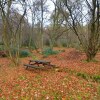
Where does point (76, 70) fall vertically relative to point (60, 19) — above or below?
below

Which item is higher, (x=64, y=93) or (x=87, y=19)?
(x=87, y=19)

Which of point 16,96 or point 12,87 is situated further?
point 12,87

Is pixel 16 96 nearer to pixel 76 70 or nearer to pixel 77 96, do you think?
pixel 77 96

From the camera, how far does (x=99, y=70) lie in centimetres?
1025

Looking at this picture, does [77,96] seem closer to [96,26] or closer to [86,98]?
[86,98]

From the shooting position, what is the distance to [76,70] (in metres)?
10.5

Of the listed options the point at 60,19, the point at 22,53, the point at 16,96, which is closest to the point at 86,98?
the point at 16,96

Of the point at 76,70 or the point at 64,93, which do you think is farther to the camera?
the point at 76,70

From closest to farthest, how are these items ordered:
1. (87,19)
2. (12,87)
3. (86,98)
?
1. (86,98)
2. (12,87)
3. (87,19)

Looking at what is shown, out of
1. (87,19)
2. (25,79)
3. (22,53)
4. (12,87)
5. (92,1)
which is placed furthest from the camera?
(22,53)

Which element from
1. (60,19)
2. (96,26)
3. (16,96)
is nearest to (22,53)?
(60,19)

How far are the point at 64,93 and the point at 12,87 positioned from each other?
7.25 feet

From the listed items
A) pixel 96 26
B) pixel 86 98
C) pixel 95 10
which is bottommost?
pixel 86 98

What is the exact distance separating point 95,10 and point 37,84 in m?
8.23
